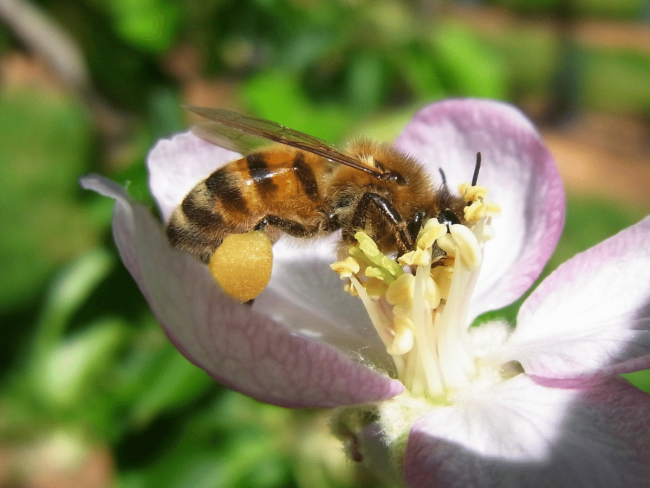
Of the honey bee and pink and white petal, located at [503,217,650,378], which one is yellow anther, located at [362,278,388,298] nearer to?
the honey bee

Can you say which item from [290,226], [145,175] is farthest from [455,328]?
[145,175]

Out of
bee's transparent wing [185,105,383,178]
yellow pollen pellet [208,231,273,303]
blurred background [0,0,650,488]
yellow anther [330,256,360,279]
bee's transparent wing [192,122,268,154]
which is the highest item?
bee's transparent wing [185,105,383,178]

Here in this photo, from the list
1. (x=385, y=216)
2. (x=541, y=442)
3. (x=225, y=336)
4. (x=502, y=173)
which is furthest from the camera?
(x=502, y=173)

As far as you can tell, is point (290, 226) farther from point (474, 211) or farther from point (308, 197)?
point (474, 211)

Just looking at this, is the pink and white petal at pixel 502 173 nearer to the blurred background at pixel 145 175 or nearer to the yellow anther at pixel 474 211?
the yellow anther at pixel 474 211

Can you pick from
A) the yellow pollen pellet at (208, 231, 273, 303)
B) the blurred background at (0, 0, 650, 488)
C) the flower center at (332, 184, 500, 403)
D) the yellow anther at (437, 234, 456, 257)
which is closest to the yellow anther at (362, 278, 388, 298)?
the flower center at (332, 184, 500, 403)

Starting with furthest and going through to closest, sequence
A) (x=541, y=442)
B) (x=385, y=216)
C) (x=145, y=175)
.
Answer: (x=145, y=175) → (x=385, y=216) → (x=541, y=442)

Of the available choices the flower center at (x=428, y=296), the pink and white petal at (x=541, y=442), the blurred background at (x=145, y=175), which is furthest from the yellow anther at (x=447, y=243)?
the blurred background at (x=145, y=175)
